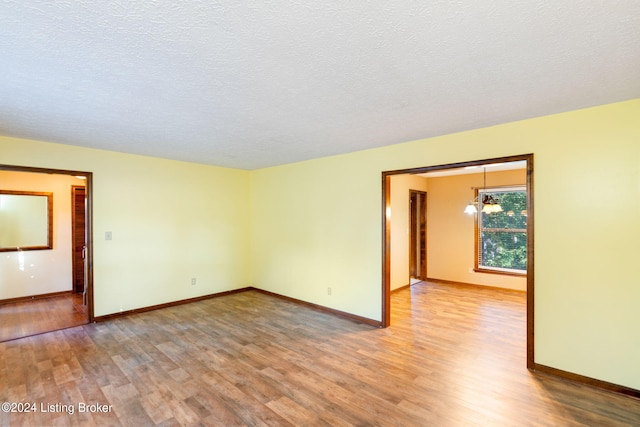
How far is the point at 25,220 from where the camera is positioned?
5168 millimetres

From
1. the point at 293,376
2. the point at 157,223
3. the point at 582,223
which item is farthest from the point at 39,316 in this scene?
the point at 582,223

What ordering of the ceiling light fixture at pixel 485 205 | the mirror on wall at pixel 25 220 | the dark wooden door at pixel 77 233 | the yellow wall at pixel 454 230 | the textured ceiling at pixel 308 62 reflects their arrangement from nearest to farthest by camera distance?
the textured ceiling at pixel 308 62
the mirror on wall at pixel 25 220
the ceiling light fixture at pixel 485 205
the dark wooden door at pixel 77 233
the yellow wall at pixel 454 230

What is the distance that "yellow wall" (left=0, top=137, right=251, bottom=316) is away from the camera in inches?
165

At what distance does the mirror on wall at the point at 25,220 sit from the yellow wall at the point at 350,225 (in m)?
2.19

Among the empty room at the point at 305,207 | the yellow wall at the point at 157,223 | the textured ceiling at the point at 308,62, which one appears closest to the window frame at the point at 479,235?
the empty room at the point at 305,207

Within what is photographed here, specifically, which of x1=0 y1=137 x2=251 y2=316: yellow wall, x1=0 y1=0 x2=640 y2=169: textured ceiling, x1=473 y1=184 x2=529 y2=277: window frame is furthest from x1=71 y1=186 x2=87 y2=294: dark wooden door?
x1=473 y1=184 x2=529 y2=277: window frame

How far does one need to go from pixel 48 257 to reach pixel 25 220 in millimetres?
749

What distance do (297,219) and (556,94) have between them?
3.79m

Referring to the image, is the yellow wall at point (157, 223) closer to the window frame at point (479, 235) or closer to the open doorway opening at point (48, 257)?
the open doorway opening at point (48, 257)

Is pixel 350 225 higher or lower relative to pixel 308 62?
lower

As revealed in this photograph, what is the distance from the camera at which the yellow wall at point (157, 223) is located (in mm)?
4180

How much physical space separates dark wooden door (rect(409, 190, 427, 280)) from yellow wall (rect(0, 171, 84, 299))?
7095 millimetres

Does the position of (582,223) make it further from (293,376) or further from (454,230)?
(454,230)

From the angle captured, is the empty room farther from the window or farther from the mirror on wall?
the window
